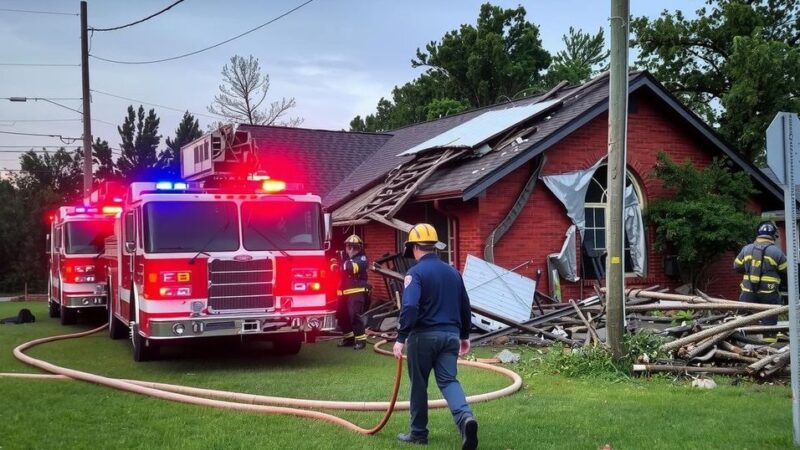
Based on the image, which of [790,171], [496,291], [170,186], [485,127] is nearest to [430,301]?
[790,171]

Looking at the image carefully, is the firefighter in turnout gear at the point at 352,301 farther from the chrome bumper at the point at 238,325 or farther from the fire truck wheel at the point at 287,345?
the chrome bumper at the point at 238,325

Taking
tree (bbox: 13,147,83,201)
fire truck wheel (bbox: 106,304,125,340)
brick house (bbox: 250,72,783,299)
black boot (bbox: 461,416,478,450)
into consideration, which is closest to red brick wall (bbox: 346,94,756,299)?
brick house (bbox: 250,72,783,299)

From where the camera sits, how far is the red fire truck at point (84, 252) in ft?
52.2

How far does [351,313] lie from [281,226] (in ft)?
8.05

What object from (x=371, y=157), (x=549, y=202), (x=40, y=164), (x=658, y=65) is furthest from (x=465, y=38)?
(x=549, y=202)

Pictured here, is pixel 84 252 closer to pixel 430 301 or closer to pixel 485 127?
pixel 485 127

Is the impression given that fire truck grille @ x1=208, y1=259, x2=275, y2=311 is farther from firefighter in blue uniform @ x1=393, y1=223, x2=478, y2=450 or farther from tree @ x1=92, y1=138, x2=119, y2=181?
tree @ x1=92, y1=138, x2=119, y2=181

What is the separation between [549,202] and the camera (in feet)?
49.9

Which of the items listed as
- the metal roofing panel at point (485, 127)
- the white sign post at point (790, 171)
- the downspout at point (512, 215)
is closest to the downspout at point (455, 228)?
the downspout at point (512, 215)

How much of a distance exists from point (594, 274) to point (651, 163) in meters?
2.84

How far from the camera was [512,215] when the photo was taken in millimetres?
14586

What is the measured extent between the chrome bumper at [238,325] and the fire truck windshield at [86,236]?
7.64 m

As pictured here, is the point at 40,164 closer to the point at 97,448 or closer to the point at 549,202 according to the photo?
the point at 549,202

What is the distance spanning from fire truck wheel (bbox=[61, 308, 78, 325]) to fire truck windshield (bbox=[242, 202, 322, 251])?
8678 mm
